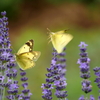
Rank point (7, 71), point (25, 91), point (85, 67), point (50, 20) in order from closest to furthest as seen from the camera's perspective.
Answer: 1. point (85, 67)
2. point (7, 71)
3. point (25, 91)
4. point (50, 20)

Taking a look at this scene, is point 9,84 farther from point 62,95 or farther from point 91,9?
point 91,9

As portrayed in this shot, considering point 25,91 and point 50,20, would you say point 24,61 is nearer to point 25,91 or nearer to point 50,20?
point 25,91

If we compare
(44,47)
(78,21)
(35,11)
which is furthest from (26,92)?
(35,11)

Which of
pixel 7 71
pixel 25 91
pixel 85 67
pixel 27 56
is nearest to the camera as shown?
pixel 85 67

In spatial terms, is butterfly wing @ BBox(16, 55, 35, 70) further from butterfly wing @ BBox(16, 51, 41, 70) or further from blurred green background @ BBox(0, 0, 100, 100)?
blurred green background @ BBox(0, 0, 100, 100)

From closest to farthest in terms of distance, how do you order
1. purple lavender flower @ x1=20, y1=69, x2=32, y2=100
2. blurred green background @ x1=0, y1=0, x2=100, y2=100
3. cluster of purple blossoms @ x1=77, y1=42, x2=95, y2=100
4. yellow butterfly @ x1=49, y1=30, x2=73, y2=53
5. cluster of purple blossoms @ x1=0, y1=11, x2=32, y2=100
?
cluster of purple blossoms @ x1=77, y1=42, x2=95, y2=100
cluster of purple blossoms @ x1=0, y1=11, x2=32, y2=100
purple lavender flower @ x1=20, y1=69, x2=32, y2=100
yellow butterfly @ x1=49, y1=30, x2=73, y2=53
blurred green background @ x1=0, y1=0, x2=100, y2=100

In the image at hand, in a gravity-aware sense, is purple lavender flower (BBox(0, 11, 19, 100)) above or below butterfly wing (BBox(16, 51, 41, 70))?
below

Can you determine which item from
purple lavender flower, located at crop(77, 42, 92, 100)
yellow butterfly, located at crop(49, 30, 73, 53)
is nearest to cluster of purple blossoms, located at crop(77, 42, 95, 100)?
purple lavender flower, located at crop(77, 42, 92, 100)

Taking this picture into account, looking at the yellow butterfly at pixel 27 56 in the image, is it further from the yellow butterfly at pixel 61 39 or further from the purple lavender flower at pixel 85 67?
the purple lavender flower at pixel 85 67

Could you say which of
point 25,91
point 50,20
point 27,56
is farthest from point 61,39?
point 50,20

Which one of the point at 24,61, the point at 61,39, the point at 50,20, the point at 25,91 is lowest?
the point at 25,91
